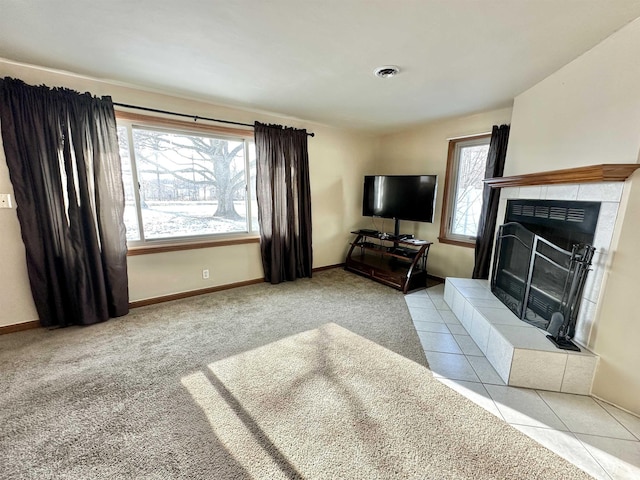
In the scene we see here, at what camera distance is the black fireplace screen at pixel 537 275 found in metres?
1.72

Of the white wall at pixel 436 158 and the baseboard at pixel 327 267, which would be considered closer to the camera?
the white wall at pixel 436 158

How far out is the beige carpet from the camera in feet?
4.02

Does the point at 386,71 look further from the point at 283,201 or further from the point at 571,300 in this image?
the point at 571,300

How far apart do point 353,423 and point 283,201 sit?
2.71 metres

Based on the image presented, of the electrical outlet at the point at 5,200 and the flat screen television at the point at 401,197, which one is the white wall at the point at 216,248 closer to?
the electrical outlet at the point at 5,200

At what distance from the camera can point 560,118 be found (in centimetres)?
205

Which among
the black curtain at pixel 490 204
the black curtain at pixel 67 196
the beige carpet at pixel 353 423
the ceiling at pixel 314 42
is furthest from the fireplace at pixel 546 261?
Answer: the black curtain at pixel 67 196

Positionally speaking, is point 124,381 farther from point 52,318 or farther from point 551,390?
point 551,390

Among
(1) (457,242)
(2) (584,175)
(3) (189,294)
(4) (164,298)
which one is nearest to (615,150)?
(2) (584,175)

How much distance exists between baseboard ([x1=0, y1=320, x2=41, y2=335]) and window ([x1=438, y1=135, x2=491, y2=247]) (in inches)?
184

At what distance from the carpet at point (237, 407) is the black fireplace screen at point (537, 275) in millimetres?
933

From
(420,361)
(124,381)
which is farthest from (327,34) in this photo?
(124,381)

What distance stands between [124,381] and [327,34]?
266cm

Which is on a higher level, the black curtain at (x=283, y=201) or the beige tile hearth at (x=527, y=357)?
the black curtain at (x=283, y=201)
